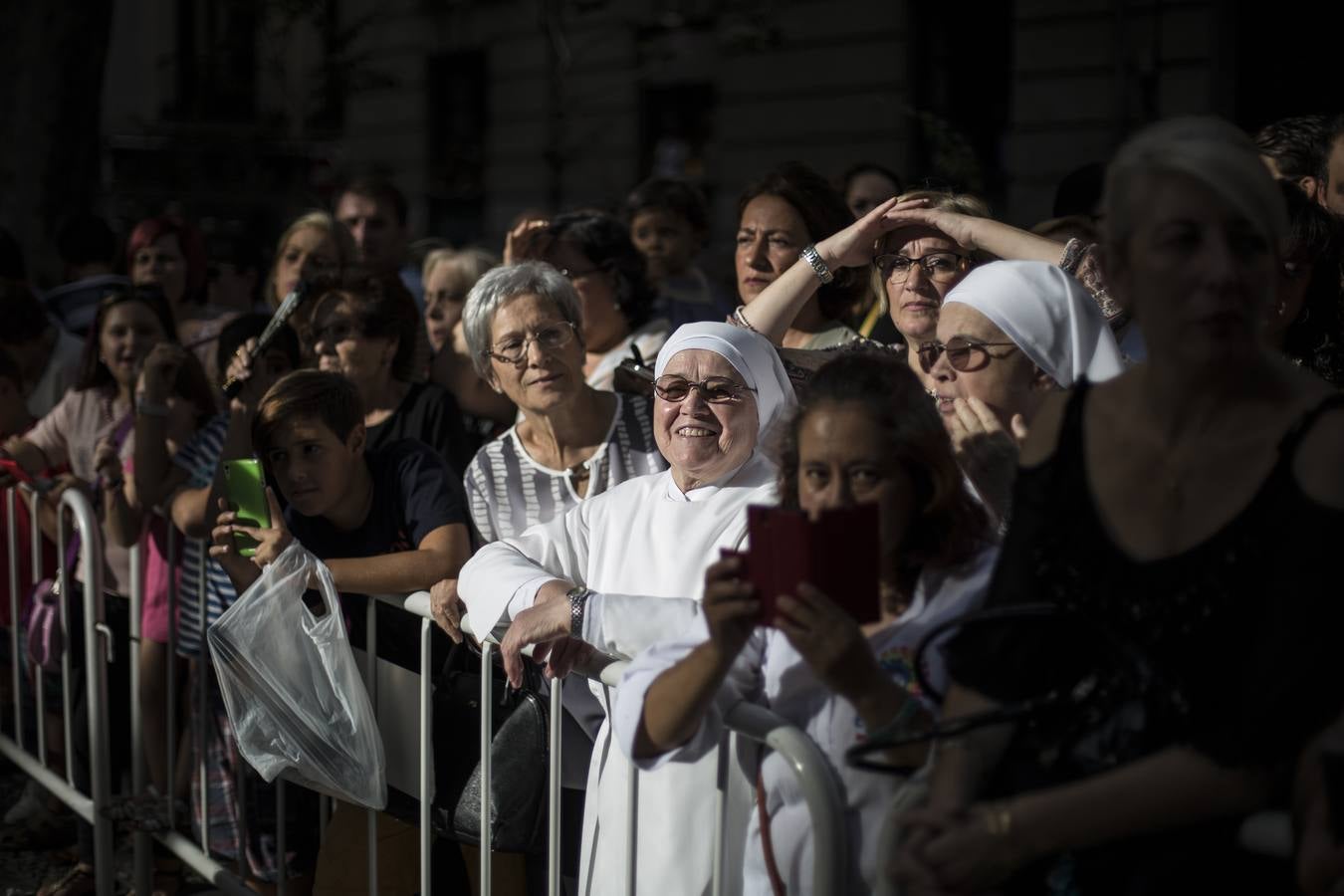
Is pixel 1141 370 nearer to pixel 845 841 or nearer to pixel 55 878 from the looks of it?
pixel 845 841

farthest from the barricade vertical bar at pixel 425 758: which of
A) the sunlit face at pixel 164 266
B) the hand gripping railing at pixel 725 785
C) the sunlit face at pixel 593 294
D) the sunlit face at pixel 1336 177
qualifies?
the sunlit face at pixel 164 266

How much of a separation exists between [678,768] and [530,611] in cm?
46

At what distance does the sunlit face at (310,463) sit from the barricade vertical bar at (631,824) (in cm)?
146

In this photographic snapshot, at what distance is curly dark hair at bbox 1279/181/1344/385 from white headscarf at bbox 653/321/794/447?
1201 millimetres

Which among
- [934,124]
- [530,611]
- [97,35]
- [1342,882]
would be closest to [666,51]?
[97,35]

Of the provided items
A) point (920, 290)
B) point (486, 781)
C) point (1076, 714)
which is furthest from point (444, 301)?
point (1076, 714)

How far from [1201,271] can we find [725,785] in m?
1.17

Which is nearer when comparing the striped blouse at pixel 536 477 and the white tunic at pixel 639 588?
the white tunic at pixel 639 588

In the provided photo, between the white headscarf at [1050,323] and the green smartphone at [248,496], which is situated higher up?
the white headscarf at [1050,323]

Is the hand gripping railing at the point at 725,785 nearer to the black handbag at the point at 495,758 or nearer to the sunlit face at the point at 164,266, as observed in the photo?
the black handbag at the point at 495,758

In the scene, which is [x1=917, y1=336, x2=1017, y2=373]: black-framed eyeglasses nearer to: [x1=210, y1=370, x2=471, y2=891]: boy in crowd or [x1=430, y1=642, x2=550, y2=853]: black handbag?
[x1=430, y1=642, x2=550, y2=853]: black handbag

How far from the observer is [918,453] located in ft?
7.81

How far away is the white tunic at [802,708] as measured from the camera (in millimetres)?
2357

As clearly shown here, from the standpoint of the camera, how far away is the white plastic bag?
3615 millimetres
